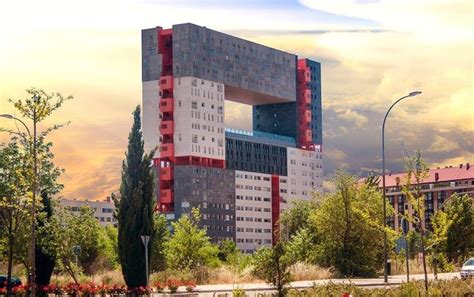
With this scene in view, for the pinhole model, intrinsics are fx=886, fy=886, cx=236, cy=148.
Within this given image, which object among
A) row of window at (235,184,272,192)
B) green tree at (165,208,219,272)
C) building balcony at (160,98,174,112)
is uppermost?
building balcony at (160,98,174,112)

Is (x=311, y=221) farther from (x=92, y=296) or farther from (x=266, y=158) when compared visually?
(x=266, y=158)

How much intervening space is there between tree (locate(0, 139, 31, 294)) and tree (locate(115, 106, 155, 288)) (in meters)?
5.64

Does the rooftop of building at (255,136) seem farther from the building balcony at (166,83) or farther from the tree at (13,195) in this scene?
the tree at (13,195)

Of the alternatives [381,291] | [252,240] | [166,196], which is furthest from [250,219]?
[381,291]

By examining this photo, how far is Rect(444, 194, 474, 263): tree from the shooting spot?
7588 centimetres

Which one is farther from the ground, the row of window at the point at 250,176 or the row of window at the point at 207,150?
the row of window at the point at 207,150

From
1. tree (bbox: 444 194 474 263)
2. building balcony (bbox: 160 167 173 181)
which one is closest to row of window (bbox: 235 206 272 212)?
building balcony (bbox: 160 167 173 181)

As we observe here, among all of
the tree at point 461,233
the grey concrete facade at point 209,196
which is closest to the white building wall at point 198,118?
the grey concrete facade at point 209,196

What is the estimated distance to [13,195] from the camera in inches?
1681

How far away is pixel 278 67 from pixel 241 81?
15.5 metres

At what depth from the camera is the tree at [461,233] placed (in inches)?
2987

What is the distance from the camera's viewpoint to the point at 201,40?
171 m

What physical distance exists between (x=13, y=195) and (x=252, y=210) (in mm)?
147021

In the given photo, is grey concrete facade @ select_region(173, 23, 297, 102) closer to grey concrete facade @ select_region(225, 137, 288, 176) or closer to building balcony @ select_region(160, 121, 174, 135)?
building balcony @ select_region(160, 121, 174, 135)
